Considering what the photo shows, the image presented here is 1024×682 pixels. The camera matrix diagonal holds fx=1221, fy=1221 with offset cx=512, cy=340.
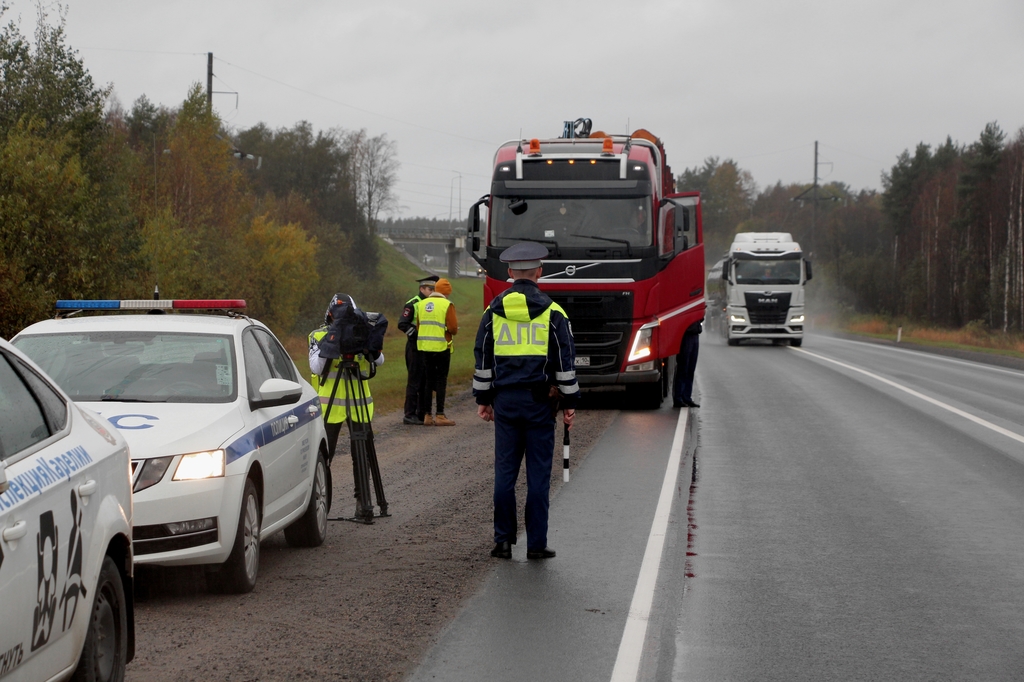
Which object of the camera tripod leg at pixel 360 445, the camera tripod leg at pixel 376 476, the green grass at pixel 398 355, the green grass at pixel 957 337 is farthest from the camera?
the green grass at pixel 957 337

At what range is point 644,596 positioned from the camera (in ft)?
21.6

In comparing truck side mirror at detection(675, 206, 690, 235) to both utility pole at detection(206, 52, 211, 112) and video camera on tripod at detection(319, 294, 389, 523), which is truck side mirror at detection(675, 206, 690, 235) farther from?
utility pole at detection(206, 52, 211, 112)

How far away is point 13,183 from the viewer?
22.0 m

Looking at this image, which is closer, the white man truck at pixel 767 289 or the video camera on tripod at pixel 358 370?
the video camera on tripod at pixel 358 370

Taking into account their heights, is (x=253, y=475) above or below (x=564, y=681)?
above

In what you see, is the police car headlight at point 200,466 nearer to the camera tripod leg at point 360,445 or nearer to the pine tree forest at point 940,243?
the camera tripod leg at point 360,445

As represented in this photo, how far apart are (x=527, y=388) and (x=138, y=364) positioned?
233cm

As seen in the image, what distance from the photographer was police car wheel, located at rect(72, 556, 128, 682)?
13.6ft

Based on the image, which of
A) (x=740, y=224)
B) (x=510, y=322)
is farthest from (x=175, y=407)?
(x=740, y=224)

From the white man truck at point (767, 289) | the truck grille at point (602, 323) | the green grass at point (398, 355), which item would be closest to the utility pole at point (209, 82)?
the green grass at point (398, 355)

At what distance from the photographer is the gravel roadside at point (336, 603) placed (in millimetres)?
5242

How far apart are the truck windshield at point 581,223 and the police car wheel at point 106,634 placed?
1314 cm

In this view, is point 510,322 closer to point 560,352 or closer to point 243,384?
point 560,352

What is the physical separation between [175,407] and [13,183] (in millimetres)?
17259
